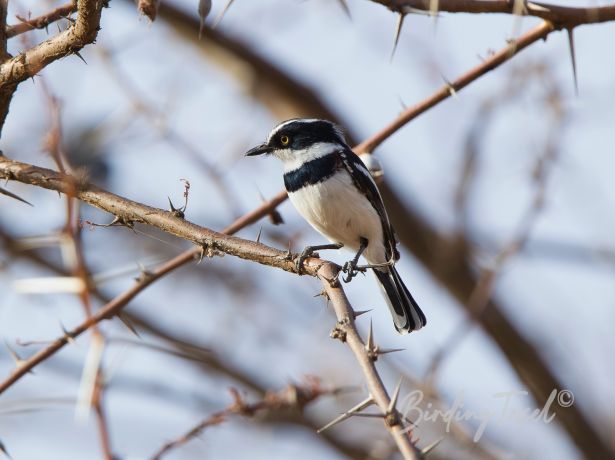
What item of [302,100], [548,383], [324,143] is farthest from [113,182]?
[548,383]

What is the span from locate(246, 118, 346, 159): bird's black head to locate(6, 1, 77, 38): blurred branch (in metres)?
2.34

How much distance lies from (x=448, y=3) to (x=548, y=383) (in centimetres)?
520

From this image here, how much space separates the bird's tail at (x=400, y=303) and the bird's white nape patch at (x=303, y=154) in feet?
2.66

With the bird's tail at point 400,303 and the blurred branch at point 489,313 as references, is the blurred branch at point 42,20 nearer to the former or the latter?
the bird's tail at point 400,303

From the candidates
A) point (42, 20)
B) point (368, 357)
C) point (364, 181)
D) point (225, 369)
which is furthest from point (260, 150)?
point (368, 357)

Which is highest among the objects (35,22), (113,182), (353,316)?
(113,182)

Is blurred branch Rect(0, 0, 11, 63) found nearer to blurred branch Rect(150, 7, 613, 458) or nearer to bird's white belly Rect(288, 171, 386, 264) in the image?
bird's white belly Rect(288, 171, 386, 264)

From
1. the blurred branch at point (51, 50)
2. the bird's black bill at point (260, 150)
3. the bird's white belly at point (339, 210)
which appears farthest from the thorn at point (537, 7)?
the bird's black bill at point (260, 150)

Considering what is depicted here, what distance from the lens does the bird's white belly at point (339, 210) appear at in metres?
5.24

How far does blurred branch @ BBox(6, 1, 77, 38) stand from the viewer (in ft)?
11.1

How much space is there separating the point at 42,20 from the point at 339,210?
2.27 m

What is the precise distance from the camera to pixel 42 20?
138 inches

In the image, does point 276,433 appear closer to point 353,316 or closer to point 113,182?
point 113,182

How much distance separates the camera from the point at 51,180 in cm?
313
